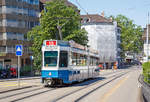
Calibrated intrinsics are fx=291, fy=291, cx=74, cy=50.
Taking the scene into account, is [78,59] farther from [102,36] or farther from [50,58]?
[102,36]

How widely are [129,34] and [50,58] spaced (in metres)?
86.4

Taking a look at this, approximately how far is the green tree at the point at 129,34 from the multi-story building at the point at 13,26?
164 ft

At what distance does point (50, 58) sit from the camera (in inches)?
761

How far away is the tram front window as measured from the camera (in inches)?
759

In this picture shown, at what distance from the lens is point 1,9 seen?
5469 cm

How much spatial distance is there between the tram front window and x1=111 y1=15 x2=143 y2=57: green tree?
84.5 m

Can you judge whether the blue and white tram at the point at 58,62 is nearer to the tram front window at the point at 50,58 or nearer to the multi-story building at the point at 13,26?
the tram front window at the point at 50,58

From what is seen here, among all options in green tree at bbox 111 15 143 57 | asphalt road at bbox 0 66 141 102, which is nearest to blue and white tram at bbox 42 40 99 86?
asphalt road at bbox 0 66 141 102

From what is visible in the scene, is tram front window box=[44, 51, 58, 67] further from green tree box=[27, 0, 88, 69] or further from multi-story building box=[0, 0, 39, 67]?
multi-story building box=[0, 0, 39, 67]

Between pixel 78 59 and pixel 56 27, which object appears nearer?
pixel 78 59

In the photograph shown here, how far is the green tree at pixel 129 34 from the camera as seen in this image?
103 meters

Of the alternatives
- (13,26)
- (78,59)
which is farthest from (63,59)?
(13,26)

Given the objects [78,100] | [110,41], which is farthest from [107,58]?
[78,100]

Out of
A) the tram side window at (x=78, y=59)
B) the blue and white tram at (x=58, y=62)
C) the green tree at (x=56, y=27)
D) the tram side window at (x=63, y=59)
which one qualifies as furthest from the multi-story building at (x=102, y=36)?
the tram side window at (x=63, y=59)
